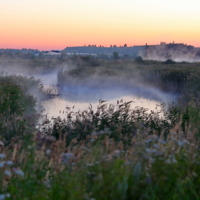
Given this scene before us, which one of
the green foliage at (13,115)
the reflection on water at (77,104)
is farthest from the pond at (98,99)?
the green foliage at (13,115)

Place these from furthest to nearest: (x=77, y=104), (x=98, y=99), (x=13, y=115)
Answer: (x=98, y=99) → (x=77, y=104) → (x=13, y=115)

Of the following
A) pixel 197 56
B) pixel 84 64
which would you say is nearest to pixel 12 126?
pixel 84 64

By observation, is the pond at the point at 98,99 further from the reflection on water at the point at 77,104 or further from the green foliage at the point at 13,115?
the green foliage at the point at 13,115

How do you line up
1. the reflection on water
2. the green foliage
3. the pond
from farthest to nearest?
the pond → the reflection on water → the green foliage

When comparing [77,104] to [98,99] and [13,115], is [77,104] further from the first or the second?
[13,115]

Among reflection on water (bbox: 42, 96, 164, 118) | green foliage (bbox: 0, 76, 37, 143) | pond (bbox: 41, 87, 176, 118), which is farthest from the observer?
pond (bbox: 41, 87, 176, 118)

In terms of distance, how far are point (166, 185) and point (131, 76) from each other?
28125 millimetres

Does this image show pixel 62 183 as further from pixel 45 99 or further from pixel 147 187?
pixel 45 99

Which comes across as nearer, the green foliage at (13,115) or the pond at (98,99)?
the green foliage at (13,115)

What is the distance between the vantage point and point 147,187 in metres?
3.26

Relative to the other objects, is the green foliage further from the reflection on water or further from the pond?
the pond

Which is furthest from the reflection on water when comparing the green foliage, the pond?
the green foliage

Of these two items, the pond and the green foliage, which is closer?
the green foliage

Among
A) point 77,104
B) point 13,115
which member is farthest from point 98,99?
point 13,115
